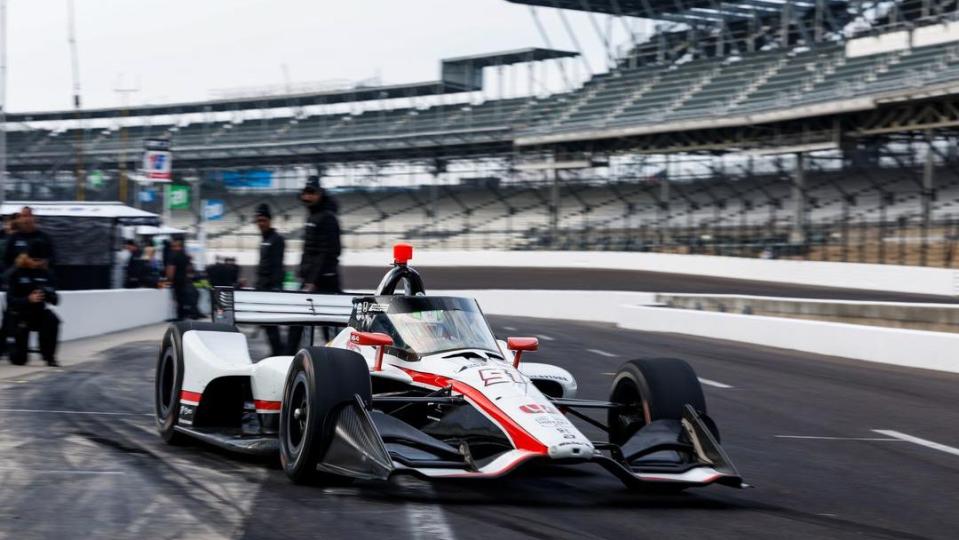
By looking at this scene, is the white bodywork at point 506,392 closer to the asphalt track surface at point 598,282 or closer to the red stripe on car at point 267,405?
the red stripe on car at point 267,405

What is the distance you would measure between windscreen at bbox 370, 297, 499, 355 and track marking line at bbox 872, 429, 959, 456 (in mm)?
3956

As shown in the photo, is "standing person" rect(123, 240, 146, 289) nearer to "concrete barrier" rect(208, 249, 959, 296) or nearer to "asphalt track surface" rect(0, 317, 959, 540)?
"asphalt track surface" rect(0, 317, 959, 540)

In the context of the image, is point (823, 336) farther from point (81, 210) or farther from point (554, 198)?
point (554, 198)

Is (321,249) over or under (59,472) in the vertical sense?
over

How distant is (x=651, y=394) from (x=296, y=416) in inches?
84.6

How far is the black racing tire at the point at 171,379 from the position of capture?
8.57 m

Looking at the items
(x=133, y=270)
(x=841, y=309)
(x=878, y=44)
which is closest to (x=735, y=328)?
(x=841, y=309)

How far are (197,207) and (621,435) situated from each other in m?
63.1

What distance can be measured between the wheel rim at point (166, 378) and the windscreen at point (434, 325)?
175 cm

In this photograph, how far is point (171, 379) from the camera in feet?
29.6

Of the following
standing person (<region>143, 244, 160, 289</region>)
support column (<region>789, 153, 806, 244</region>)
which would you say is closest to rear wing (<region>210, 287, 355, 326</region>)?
standing person (<region>143, 244, 160, 289</region>)

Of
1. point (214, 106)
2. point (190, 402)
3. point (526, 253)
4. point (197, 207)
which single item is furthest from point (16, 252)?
point (214, 106)

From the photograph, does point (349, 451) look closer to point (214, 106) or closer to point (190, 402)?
point (190, 402)

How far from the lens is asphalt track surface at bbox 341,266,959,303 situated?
37281 mm
